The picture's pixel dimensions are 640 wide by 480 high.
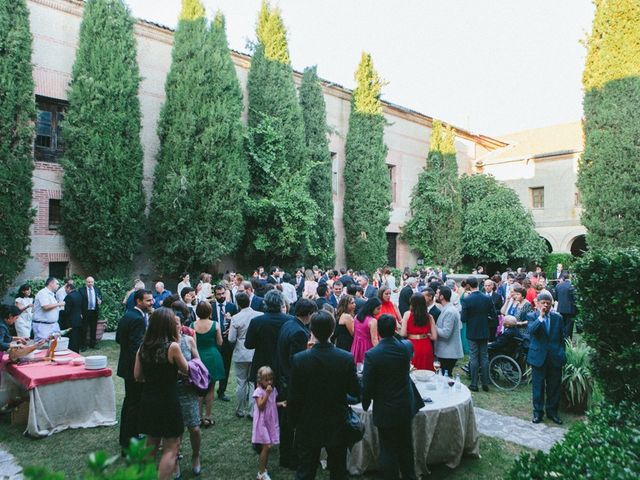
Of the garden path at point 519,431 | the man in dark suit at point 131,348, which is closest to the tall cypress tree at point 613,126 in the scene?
the garden path at point 519,431

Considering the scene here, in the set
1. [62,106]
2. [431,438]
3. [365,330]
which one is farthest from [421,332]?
[62,106]

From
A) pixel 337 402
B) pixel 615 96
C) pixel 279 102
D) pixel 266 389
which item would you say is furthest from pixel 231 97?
pixel 615 96

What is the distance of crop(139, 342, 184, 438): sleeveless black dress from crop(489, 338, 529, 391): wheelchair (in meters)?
6.59

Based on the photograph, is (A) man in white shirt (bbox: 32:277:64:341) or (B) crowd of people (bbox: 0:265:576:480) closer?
(B) crowd of people (bbox: 0:265:576:480)

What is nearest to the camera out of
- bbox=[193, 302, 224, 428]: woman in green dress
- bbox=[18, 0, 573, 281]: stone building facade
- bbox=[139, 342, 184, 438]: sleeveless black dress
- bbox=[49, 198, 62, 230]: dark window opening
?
bbox=[139, 342, 184, 438]: sleeveless black dress

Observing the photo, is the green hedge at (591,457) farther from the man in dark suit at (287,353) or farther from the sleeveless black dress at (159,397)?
the sleeveless black dress at (159,397)

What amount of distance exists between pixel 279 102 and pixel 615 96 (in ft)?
48.0

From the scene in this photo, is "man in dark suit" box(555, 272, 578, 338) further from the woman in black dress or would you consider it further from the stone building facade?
the stone building facade

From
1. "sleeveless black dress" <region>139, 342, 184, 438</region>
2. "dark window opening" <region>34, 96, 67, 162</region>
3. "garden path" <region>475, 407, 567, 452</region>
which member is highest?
"dark window opening" <region>34, 96, 67, 162</region>

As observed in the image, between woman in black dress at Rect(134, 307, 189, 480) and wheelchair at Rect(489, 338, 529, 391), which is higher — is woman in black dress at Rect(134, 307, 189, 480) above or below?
above

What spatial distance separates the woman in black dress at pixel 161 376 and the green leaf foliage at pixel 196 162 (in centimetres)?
1156

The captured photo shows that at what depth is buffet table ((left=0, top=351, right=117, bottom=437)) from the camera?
631cm

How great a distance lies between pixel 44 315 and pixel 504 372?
931 cm

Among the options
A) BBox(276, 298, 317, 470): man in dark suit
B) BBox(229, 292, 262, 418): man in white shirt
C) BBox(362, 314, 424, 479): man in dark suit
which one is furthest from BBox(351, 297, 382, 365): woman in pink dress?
BBox(362, 314, 424, 479): man in dark suit
